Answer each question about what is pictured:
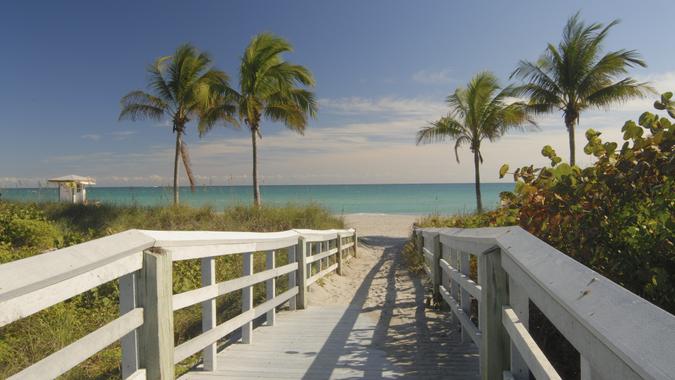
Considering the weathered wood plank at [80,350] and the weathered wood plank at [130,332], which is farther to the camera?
the weathered wood plank at [130,332]

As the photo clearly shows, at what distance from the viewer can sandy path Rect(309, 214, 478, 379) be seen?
3842 millimetres

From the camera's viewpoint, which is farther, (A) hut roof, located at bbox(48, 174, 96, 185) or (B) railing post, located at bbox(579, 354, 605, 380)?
(A) hut roof, located at bbox(48, 174, 96, 185)

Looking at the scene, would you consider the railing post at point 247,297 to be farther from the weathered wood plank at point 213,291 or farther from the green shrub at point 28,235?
the green shrub at point 28,235

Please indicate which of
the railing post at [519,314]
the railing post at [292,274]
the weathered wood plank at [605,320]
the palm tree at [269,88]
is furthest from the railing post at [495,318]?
the palm tree at [269,88]

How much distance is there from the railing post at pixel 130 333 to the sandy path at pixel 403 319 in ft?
6.72

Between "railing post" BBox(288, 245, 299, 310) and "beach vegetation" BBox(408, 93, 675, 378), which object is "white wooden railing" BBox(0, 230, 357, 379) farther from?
"beach vegetation" BBox(408, 93, 675, 378)

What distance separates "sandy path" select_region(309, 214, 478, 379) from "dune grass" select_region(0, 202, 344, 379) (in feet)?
3.96

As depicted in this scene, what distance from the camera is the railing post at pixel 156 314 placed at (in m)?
2.39

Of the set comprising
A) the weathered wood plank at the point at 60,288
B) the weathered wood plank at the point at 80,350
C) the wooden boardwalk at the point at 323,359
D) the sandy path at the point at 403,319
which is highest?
the weathered wood plank at the point at 60,288

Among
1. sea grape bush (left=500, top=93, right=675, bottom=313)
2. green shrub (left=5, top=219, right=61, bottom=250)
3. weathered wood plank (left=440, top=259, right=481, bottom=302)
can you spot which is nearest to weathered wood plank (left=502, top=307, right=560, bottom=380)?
weathered wood plank (left=440, top=259, right=481, bottom=302)

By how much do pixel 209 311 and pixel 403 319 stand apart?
2.80 meters

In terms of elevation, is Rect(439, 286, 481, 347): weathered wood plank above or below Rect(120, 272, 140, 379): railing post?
below

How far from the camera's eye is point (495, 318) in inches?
98.6

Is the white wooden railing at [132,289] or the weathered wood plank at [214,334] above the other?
the white wooden railing at [132,289]
